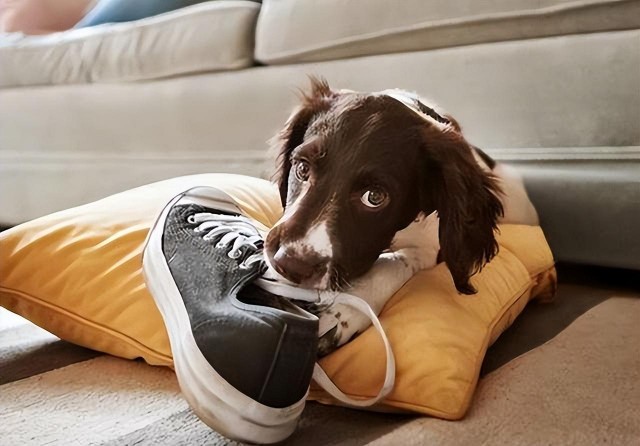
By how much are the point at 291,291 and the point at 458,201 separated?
269 mm

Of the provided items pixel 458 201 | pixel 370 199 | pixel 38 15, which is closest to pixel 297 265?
pixel 370 199

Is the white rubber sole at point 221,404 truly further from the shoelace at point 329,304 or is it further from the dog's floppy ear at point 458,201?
the dog's floppy ear at point 458,201

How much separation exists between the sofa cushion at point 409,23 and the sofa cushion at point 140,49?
10 centimetres

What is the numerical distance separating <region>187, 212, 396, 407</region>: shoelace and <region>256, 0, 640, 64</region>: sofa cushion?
2.54ft

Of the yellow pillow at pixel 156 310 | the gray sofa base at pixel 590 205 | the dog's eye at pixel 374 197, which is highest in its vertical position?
the dog's eye at pixel 374 197

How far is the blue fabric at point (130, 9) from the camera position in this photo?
7.74ft

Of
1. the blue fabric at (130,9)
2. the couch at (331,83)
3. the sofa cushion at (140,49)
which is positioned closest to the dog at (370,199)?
the couch at (331,83)

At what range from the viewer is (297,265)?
888mm

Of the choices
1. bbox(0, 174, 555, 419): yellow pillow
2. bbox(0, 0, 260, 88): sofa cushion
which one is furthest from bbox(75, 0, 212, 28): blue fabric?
bbox(0, 174, 555, 419): yellow pillow

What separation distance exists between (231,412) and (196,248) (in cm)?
28

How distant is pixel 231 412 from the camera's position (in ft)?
2.53

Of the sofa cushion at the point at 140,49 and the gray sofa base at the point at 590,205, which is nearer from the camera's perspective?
the gray sofa base at the point at 590,205

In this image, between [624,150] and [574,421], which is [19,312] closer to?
[574,421]

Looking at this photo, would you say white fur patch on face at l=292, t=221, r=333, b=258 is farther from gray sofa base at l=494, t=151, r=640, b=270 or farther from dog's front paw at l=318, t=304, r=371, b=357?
gray sofa base at l=494, t=151, r=640, b=270
